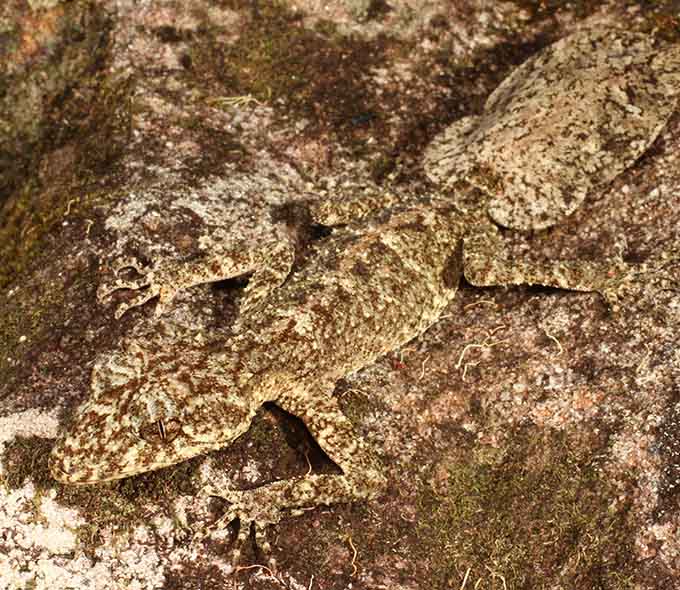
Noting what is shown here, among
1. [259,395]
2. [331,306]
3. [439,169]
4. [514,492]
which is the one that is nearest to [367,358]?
[331,306]

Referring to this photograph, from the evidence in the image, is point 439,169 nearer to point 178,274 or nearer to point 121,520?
point 178,274

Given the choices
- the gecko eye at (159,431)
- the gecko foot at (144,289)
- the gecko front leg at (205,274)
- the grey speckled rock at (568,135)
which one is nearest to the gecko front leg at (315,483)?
the gecko eye at (159,431)

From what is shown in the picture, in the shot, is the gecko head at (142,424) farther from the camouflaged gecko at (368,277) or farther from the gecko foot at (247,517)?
the gecko foot at (247,517)

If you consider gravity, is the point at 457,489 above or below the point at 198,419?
below

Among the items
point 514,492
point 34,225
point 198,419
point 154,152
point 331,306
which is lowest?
point 514,492

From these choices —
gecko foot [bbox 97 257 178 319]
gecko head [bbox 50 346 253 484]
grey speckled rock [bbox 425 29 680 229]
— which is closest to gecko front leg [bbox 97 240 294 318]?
gecko foot [bbox 97 257 178 319]

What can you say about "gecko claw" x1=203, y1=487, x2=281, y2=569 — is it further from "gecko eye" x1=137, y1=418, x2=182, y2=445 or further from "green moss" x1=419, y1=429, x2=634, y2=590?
"green moss" x1=419, y1=429, x2=634, y2=590
